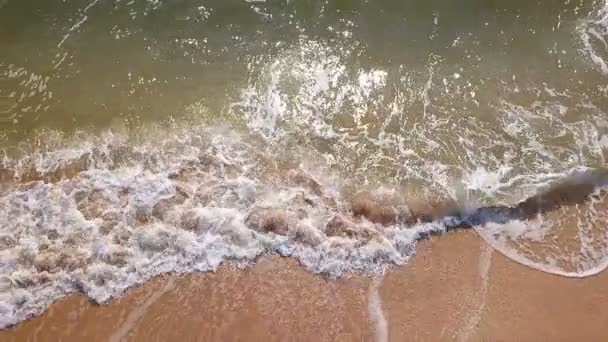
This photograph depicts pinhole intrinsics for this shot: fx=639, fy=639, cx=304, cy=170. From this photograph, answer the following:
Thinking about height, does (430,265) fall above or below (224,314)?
above

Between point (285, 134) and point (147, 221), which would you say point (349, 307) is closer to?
point (285, 134)

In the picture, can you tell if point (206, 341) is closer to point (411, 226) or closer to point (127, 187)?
point (127, 187)

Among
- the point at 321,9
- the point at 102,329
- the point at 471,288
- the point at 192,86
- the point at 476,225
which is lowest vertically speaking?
the point at 102,329

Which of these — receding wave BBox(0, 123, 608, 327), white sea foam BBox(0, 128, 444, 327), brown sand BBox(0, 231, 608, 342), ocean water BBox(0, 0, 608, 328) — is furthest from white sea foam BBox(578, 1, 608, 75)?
white sea foam BBox(0, 128, 444, 327)

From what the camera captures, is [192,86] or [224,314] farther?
[192,86]

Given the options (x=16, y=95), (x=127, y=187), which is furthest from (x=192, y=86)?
(x=16, y=95)

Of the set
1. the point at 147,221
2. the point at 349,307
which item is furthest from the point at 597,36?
the point at 147,221

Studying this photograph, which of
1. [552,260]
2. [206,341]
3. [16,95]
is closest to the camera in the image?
[206,341]
